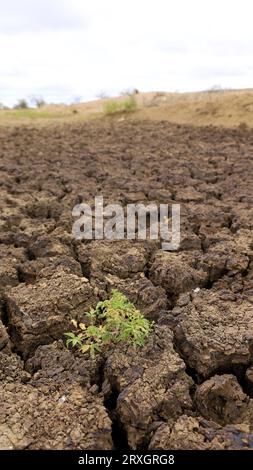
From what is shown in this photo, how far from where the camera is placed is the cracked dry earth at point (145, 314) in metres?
2.42

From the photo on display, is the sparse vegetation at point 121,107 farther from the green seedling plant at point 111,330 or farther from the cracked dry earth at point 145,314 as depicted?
the green seedling plant at point 111,330

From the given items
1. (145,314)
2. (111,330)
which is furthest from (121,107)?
(111,330)

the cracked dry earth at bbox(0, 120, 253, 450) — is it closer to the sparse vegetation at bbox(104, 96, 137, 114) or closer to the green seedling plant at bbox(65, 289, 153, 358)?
the green seedling plant at bbox(65, 289, 153, 358)

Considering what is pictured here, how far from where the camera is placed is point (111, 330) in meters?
3.01

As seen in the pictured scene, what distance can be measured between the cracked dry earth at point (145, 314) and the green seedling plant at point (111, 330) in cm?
7

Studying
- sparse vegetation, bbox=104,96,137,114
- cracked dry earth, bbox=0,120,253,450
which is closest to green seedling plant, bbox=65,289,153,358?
cracked dry earth, bbox=0,120,253,450

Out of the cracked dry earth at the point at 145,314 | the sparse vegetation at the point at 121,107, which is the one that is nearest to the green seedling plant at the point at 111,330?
the cracked dry earth at the point at 145,314

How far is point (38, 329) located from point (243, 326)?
1156 millimetres

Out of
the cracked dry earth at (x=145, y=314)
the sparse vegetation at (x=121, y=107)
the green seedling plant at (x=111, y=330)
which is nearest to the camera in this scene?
the cracked dry earth at (x=145, y=314)

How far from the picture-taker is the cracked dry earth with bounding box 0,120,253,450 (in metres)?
2.42

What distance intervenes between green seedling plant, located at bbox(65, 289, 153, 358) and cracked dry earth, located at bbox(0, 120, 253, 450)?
71 millimetres

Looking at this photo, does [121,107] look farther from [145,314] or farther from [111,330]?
[111,330]
